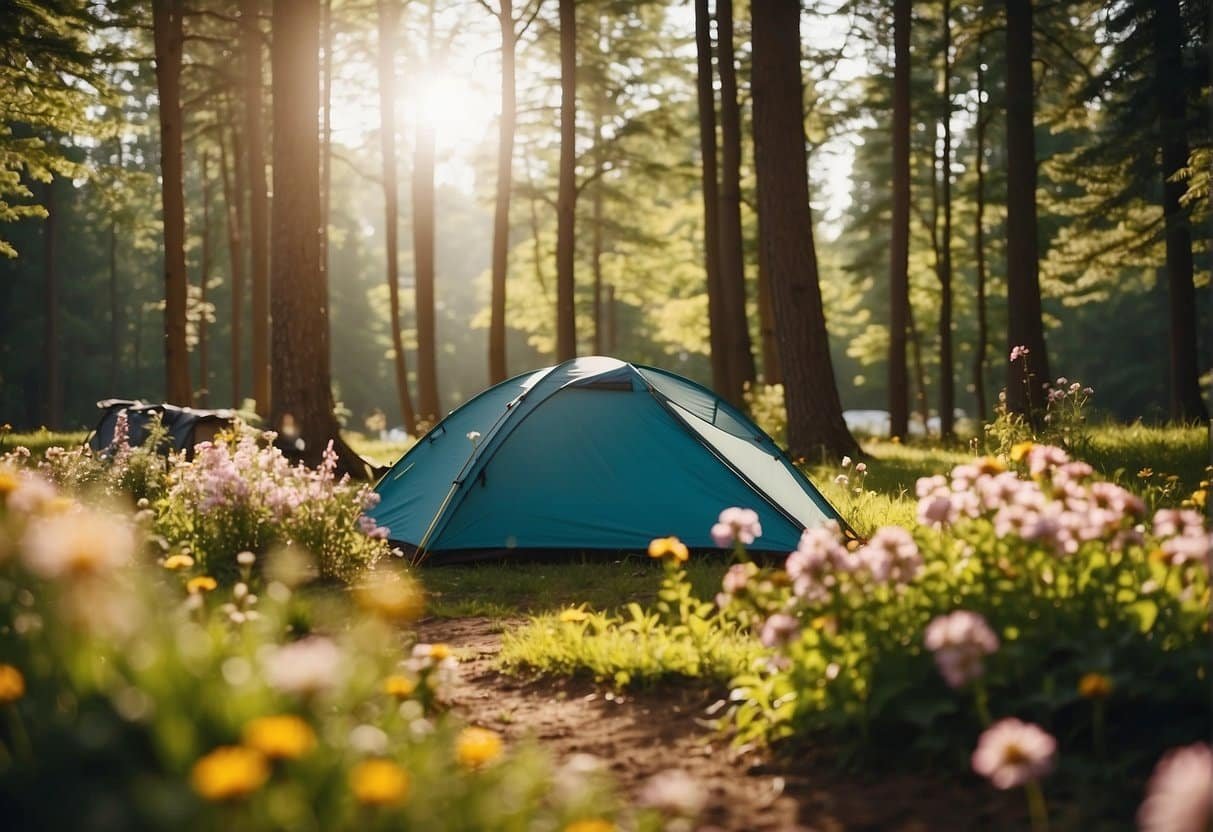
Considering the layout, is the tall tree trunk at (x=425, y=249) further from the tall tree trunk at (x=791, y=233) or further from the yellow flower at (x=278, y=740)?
the yellow flower at (x=278, y=740)

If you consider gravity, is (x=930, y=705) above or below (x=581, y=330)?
below

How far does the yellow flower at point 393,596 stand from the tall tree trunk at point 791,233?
18.1 feet

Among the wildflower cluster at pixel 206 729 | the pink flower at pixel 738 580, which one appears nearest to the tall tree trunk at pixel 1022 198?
the pink flower at pixel 738 580

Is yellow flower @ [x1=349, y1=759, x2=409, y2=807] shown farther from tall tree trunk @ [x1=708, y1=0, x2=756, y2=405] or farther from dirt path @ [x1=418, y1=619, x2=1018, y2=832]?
tall tree trunk @ [x1=708, y1=0, x2=756, y2=405]

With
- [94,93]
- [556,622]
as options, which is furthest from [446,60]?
[556,622]

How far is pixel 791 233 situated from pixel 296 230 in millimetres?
4842

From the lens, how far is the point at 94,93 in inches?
505

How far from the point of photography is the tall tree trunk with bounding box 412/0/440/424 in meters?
17.7

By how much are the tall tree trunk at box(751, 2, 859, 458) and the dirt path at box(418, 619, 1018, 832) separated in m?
6.67

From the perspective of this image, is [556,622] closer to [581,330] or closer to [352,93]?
[352,93]

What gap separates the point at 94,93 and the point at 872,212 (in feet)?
46.7

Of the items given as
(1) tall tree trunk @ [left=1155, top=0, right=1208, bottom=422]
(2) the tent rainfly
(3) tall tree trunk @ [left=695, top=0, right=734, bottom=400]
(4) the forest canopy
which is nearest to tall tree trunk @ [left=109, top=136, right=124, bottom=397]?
(4) the forest canopy

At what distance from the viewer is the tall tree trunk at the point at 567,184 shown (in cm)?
1477

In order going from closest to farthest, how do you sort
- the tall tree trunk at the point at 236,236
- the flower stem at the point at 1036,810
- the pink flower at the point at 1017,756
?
the pink flower at the point at 1017,756
the flower stem at the point at 1036,810
the tall tree trunk at the point at 236,236
